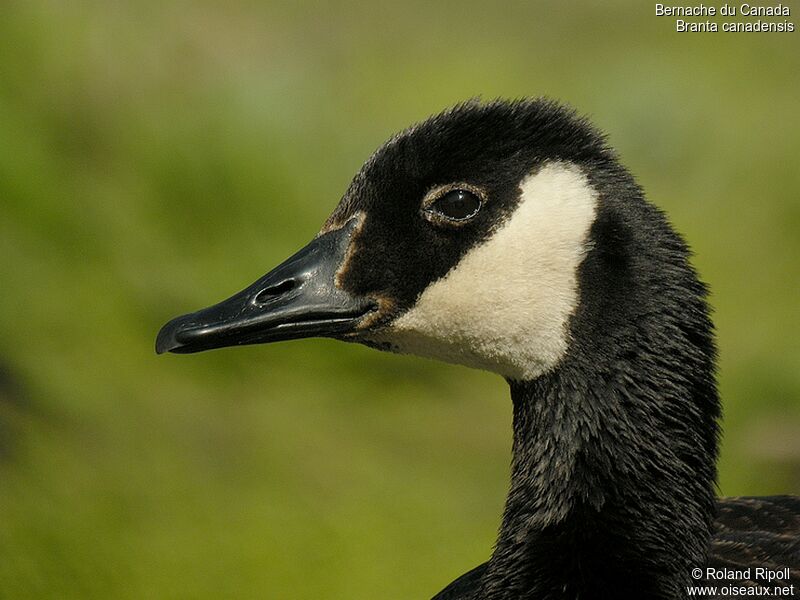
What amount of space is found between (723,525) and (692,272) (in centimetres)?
81

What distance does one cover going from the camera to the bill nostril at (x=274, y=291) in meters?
2.80

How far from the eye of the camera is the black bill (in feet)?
9.05

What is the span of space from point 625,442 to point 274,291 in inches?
34.2

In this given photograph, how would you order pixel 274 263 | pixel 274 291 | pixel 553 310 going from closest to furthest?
pixel 553 310 < pixel 274 291 < pixel 274 263

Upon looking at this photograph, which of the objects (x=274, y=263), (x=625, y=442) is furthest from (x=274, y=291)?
(x=274, y=263)

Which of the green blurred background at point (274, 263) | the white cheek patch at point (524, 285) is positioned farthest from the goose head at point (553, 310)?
the green blurred background at point (274, 263)

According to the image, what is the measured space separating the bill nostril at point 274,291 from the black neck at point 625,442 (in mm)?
589

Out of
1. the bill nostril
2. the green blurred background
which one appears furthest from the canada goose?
Answer: the green blurred background

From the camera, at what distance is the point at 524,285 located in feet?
8.93

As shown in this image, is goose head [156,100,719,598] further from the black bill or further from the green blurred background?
the green blurred background

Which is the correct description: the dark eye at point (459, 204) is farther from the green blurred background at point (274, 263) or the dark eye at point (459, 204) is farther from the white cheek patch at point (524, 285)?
the green blurred background at point (274, 263)

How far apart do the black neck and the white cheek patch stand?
0.04 metres

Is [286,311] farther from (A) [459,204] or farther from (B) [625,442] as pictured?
(B) [625,442]

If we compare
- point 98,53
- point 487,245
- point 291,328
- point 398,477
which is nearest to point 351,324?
point 291,328
